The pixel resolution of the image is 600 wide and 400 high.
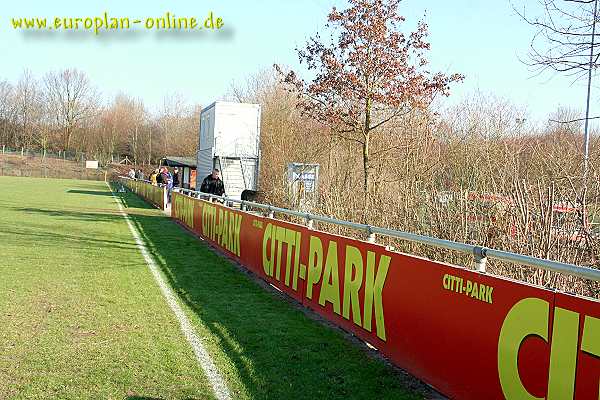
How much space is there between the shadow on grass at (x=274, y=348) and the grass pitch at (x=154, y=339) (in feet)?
0.04

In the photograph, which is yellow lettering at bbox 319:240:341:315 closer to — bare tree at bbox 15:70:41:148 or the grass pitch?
the grass pitch

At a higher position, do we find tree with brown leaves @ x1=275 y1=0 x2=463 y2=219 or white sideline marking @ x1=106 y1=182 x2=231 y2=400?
tree with brown leaves @ x1=275 y1=0 x2=463 y2=219

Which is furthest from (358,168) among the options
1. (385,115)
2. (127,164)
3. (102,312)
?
(127,164)

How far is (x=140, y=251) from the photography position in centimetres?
1479

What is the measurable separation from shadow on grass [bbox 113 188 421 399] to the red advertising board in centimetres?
26

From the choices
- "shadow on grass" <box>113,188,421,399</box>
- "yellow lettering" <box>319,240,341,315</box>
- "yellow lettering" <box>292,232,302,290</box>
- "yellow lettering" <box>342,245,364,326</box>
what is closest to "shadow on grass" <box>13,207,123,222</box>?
"shadow on grass" <box>113,188,421,399</box>

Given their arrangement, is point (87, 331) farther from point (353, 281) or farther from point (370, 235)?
point (370, 235)

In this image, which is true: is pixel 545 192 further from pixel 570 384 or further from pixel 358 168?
pixel 358 168

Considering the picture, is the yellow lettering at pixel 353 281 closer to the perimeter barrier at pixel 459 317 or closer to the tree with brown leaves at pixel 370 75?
the perimeter barrier at pixel 459 317

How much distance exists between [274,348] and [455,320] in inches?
91.4

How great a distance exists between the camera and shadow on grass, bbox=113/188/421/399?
554cm

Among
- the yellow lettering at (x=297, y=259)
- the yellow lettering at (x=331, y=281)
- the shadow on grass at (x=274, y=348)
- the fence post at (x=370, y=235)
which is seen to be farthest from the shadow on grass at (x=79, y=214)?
the fence post at (x=370, y=235)

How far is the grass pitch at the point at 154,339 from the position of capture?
5449 mm

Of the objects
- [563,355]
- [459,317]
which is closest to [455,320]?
[459,317]
